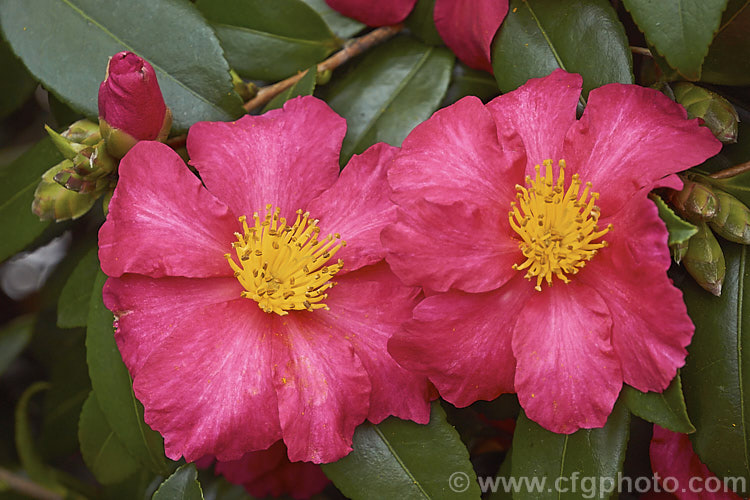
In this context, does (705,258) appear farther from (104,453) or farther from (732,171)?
(104,453)

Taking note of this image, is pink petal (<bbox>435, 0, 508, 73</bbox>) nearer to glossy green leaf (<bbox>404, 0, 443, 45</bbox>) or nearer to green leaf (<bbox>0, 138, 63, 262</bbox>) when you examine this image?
glossy green leaf (<bbox>404, 0, 443, 45</bbox>)

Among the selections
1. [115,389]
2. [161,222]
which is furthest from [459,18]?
[115,389]

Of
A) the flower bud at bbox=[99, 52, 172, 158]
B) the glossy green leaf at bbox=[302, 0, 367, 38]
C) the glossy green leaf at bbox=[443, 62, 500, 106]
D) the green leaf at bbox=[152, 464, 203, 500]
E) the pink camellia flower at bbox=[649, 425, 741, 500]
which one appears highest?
the flower bud at bbox=[99, 52, 172, 158]

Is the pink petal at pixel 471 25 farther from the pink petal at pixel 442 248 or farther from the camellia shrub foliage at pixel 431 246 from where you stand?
the pink petal at pixel 442 248

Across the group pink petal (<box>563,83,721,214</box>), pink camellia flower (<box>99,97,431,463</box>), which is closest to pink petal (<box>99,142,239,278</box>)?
pink camellia flower (<box>99,97,431,463</box>)

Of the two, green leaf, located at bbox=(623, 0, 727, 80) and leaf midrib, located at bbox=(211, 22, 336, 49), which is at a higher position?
leaf midrib, located at bbox=(211, 22, 336, 49)

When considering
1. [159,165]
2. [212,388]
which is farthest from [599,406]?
[159,165]
